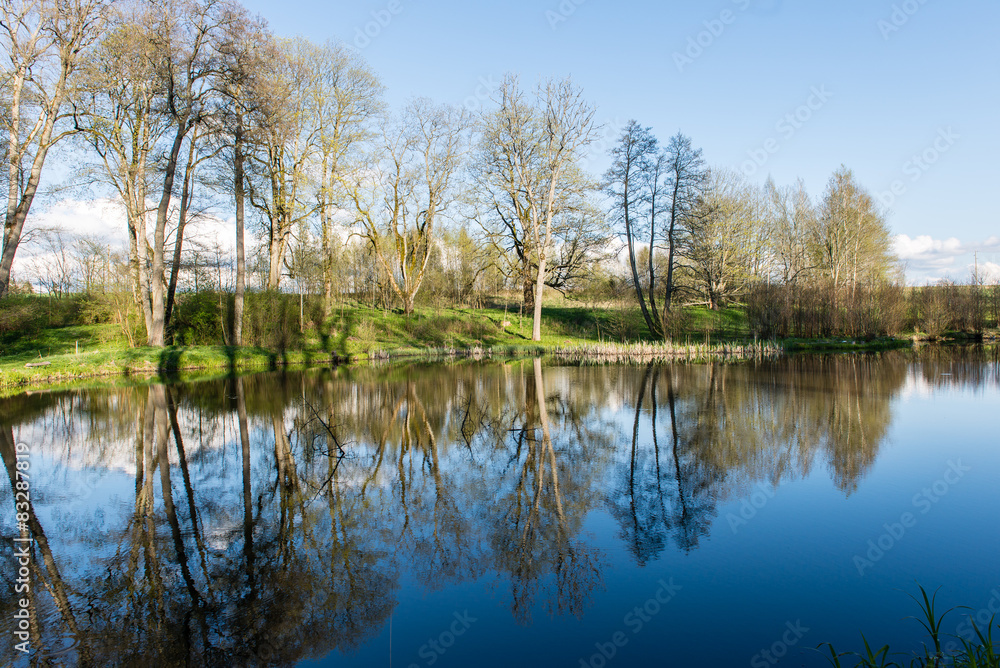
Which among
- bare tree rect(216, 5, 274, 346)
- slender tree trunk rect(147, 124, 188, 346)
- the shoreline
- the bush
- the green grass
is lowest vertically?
the green grass

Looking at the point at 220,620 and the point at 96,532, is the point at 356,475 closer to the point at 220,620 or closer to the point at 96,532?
the point at 96,532

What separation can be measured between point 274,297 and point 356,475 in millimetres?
16329

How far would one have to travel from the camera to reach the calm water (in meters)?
3.03

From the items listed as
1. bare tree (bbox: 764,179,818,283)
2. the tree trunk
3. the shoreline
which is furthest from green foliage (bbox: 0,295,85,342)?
bare tree (bbox: 764,179,818,283)

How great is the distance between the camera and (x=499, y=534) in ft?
14.1

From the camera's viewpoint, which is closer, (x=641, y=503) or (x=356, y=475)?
(x=641, y=503)

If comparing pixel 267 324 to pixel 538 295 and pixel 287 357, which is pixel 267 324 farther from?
pixel 538 295

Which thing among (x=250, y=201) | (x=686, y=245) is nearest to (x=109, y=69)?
(x=250, y=201)

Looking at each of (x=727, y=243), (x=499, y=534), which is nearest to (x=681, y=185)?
(x=727, y=243)

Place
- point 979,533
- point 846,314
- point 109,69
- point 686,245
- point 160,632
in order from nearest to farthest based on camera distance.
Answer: point 160,632 < point 979,533 < point 109,69 < point 846,314 < point 686,245

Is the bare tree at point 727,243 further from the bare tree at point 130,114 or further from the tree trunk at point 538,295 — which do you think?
the bare tree at point 130,114

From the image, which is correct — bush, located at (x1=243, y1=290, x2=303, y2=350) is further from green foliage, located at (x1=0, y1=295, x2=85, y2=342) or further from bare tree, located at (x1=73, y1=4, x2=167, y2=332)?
green foliage, located at (x1=0, y1=295, x2=85, y2=342)

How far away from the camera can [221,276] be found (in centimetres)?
2011

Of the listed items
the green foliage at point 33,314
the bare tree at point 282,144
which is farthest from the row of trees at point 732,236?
the green foliage at point 33,314
